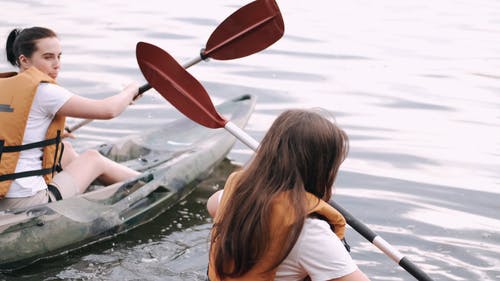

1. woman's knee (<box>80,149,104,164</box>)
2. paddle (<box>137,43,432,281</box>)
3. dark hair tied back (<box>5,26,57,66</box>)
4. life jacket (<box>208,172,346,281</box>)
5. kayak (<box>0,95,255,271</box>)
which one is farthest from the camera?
woman's knee (<box>80,149,104,164</box>)

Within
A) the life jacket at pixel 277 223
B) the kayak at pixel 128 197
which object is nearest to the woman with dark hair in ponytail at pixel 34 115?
the kayak at pixel 128 197

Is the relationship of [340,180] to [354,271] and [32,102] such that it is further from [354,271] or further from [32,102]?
[354,271]

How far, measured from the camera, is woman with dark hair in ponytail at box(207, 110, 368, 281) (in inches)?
119

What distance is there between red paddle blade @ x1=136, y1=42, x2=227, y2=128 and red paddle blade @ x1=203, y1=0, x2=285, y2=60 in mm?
617

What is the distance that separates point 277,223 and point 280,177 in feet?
0.45

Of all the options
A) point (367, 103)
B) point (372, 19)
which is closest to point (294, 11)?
point (372, 19)

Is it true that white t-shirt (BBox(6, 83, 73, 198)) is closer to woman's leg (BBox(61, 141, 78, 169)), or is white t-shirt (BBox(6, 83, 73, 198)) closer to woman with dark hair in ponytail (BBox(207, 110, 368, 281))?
woman's leg (BBox(61, 141, 78, 169))

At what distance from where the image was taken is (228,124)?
4.26 meters

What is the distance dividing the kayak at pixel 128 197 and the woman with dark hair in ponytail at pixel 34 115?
5.1 inches

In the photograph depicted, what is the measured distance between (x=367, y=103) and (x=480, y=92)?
114 centimetres

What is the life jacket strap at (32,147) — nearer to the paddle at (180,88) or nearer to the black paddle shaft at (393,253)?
the paddle at (180,88)

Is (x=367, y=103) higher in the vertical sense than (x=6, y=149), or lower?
lower

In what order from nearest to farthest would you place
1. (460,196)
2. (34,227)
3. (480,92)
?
1. (34,227)
2. (460,196)
3. (480,92)

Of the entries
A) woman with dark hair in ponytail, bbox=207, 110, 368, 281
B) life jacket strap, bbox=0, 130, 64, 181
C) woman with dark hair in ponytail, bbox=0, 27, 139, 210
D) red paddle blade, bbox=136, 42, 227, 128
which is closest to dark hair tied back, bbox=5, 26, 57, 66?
woman with dark hair in ponytail, bbox=0, 27, 139, 210
